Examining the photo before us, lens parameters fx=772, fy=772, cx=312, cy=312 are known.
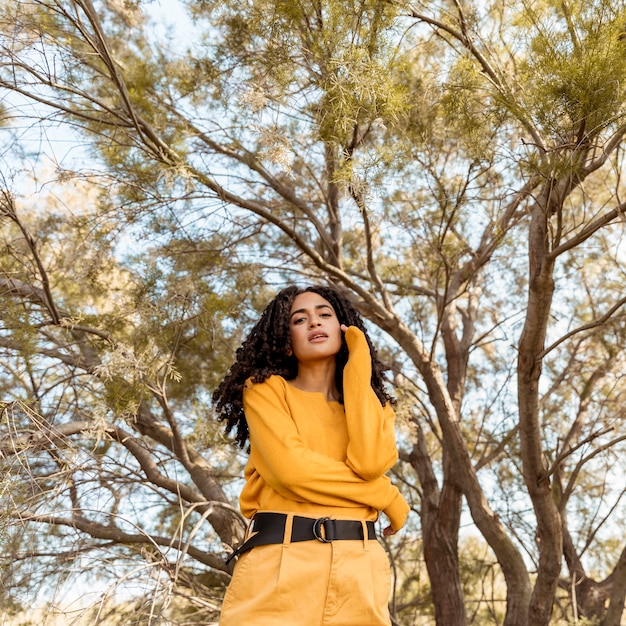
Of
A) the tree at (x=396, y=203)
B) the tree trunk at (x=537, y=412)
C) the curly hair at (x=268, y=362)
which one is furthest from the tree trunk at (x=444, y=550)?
the curly hair at (x=268, y=362)

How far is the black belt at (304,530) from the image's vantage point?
1.92 meters

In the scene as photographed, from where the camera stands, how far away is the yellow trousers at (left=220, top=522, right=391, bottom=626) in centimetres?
185

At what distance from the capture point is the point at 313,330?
7.64 ft

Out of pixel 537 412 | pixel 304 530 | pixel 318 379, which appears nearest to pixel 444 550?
pixel 537 412

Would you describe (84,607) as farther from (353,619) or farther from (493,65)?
(493,65)

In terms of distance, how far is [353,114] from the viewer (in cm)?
290

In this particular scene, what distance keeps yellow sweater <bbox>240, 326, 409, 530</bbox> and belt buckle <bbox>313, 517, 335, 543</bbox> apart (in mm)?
33

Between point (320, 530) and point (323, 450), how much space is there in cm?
26

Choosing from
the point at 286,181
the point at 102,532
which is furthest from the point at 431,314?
the point at 102,532

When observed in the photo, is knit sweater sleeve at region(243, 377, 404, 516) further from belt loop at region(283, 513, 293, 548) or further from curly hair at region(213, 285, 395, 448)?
curly hair at region(213, 285, 395, 448)

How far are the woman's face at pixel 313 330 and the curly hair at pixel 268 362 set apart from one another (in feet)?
0.09

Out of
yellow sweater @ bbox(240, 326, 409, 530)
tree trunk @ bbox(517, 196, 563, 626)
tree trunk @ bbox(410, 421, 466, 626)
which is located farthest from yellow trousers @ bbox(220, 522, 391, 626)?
tree trunk @ bbox(410, 421, 466, 626)

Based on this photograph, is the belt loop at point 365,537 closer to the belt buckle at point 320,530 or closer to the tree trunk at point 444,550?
the belt buckle at point 320,530

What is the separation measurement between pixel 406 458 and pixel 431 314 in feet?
4.11
